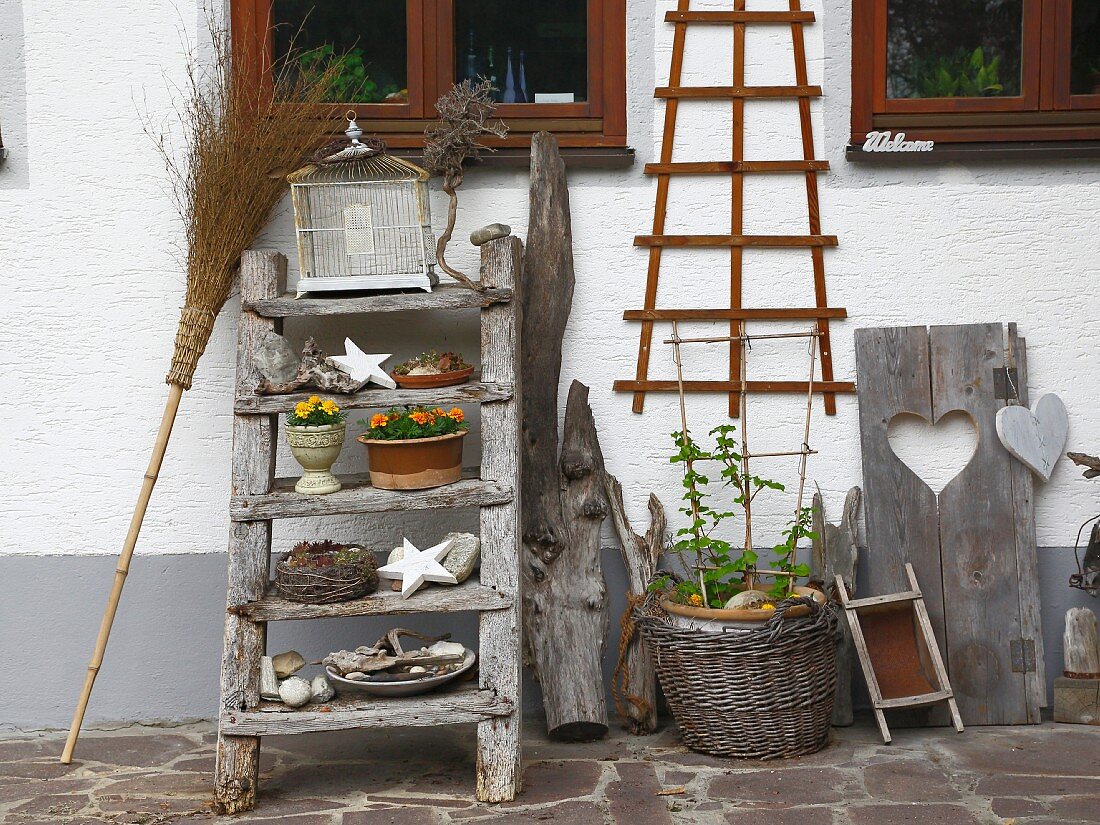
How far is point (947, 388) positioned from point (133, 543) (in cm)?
282

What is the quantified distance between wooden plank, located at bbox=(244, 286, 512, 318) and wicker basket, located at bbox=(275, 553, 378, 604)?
808 millimetres

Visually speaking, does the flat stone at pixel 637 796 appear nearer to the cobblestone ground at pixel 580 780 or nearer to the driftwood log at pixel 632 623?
the cobblestone ground at pixel 580 780

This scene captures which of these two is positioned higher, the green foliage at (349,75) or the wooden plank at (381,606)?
the green foliage at (349,75)

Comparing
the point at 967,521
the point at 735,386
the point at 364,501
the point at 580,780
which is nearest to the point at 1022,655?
the point at 967,521

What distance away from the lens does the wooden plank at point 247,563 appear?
10.6 ft

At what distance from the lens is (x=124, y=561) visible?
146 inches

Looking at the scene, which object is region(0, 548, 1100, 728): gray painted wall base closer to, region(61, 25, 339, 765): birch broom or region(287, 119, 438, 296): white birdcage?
region(61, 25, 339, 765): birch broom

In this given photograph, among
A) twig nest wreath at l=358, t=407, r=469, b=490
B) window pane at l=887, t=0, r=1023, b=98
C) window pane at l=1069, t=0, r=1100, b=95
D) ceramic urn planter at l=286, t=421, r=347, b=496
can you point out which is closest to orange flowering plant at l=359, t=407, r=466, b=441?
twig nest wreath at l=358, t=407, r=469, b=490

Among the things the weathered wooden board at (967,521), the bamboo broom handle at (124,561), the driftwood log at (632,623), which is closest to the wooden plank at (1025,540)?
the weathered wooden board at (967,521)

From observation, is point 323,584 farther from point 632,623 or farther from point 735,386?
point 735,386

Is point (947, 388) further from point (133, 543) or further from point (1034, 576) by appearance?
point (133, 543)

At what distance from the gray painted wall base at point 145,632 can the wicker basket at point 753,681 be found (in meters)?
0.49

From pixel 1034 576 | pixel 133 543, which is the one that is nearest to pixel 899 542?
pixel 1034 576

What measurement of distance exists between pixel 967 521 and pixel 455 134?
87.2 inches
